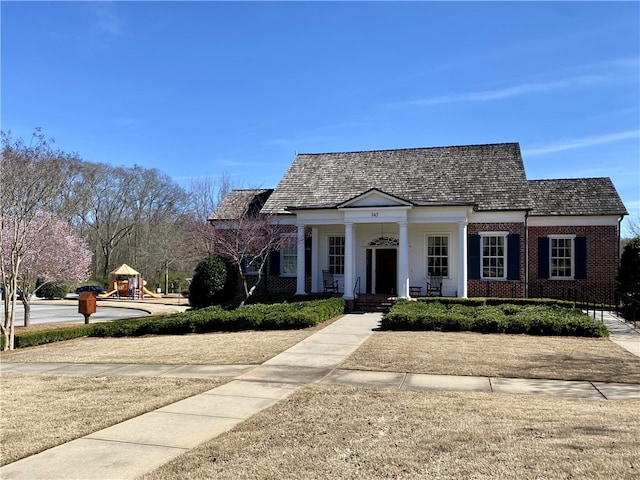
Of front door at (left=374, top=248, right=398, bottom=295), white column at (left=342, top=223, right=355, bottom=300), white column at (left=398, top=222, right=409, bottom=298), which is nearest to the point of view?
white column at (left=398, top=222, right=409, bottom=298)

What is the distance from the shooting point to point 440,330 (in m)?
15.3

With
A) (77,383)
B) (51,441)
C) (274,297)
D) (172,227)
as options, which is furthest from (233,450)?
(172,227)

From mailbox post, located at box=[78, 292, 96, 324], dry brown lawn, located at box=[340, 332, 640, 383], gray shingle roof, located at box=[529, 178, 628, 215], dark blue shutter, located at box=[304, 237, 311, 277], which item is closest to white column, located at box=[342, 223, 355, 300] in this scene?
dark blue shutter, located at box=[304, 237, 311, 277]

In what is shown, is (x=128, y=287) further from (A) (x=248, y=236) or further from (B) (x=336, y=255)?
(B) (x=336, y=255)

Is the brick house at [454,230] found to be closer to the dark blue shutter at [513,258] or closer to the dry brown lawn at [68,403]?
the dark blue shutter at [513,258]

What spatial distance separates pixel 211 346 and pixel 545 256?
16406mm

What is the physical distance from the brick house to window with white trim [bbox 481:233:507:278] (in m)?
0.04

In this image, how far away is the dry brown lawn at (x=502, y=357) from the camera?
952 cm

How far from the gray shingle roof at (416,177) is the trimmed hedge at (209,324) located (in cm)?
692

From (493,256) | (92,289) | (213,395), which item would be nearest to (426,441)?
(213,395)

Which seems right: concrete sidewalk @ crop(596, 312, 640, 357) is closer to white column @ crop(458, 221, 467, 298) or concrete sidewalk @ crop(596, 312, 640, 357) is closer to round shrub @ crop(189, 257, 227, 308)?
white column @ crop(458, 221, 467, 298)

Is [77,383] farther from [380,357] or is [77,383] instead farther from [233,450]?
[380,357]

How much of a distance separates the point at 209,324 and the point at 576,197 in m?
17.9

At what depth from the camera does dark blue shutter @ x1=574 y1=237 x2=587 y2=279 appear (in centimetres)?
2245
